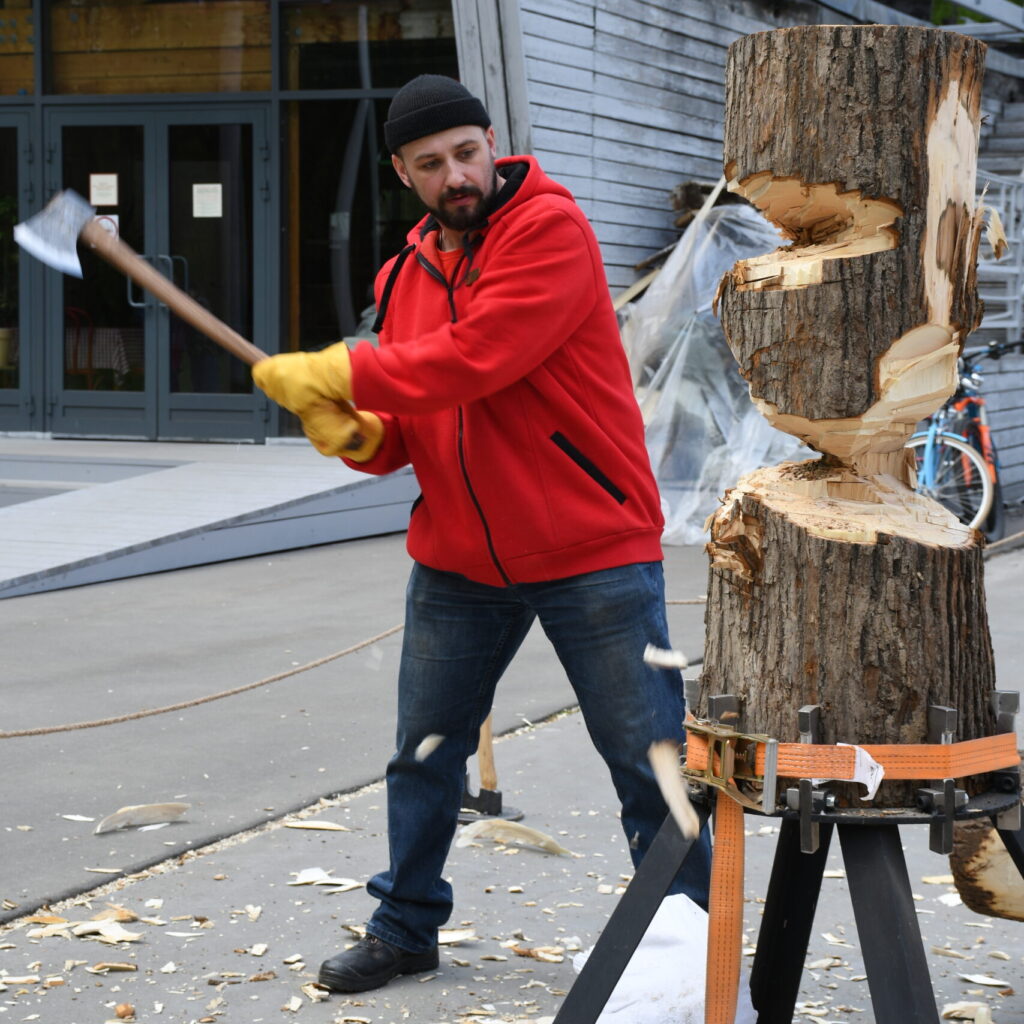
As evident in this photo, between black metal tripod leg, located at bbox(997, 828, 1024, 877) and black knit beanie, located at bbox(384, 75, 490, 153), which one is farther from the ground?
black knit beanie, located at bbox(384, 75, 490, 153)

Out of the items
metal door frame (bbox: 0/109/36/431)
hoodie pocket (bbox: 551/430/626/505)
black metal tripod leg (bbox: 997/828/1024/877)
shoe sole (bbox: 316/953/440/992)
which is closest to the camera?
black metal tripod leg (bbox: 997/828/1024/877)

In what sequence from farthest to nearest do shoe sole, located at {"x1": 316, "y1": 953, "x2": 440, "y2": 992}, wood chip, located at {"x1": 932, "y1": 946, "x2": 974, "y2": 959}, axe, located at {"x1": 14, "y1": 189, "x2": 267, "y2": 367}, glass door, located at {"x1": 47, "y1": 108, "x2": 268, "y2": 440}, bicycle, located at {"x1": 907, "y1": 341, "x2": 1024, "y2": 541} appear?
glass door, located at {"x1": 47, "y1": 108, "x2": 268, "y2": 440}, bicycle, located at {"x1": 907, "y1": 341, "x2": 1024, "y2": 541}, wood chip, located at {"x1": 932, "y1": 946, "x2": 974, "y2": 959}, shoe sole, located at {"x1": 316, "y1": 953, "x2": 440, "y2": 992}, axe, located at {"x1": 14, "y1": 189, "x2": 267, "y2": 367}

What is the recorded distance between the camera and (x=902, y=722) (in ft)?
7.67

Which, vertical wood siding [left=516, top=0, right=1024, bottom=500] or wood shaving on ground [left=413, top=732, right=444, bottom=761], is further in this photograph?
vertical wood siding [left=516, top=0, right=1024, bottom=500]

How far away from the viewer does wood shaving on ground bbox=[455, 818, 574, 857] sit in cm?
411

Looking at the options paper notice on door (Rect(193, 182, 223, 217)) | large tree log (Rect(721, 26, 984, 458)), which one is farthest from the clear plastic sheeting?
large tree log (Rect(721, 26, 984, 458))

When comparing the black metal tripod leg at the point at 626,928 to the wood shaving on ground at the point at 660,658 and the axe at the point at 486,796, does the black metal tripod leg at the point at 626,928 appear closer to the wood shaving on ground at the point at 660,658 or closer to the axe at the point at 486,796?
the wood shaving on ground at the point at 660,658

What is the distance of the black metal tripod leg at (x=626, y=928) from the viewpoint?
91.0 inches

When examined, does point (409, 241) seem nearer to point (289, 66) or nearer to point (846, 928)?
point (846, 928)

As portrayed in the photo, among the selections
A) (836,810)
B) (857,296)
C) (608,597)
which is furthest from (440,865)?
(857,296)

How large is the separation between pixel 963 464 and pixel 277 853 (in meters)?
6.24

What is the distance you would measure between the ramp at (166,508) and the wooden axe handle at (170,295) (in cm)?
489

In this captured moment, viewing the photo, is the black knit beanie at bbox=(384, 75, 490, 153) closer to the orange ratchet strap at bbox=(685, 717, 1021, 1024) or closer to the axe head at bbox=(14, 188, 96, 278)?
the axe head at bbox=(14, 188, 96, 278)

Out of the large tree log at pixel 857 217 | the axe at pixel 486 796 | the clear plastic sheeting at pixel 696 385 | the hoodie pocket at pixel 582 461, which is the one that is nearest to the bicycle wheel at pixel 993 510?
the clear plastic sheeting at pixel 696 385
